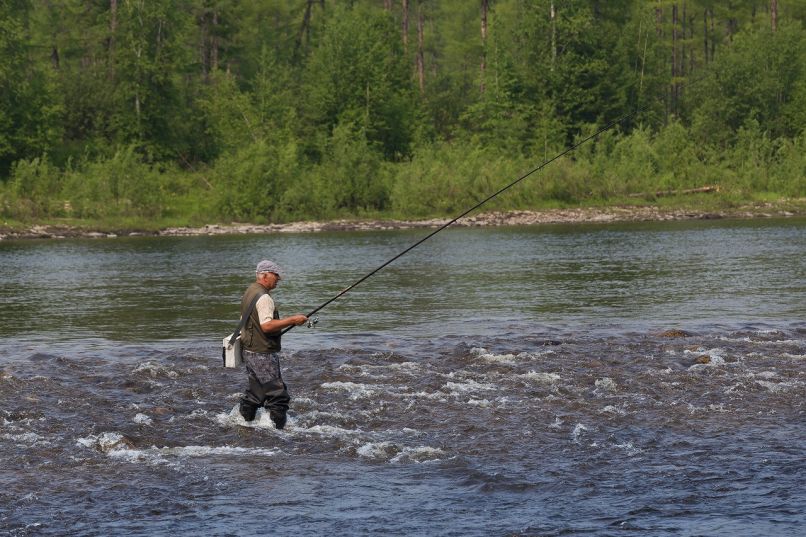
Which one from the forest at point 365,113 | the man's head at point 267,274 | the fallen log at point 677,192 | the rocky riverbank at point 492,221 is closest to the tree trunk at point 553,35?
the forest at point 365,113

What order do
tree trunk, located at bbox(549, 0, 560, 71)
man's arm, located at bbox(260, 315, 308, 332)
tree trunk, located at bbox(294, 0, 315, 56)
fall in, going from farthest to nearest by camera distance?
tree trunk, located at bbox(294, 0, 315, 56)
tree trunk, located at bbox(549, 0, 560, 71)
man's arm, located at bbox(260, 315, 308, 332)

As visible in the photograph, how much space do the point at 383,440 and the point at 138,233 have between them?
140ft

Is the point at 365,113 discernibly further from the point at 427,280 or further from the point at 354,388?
the point at 354,388

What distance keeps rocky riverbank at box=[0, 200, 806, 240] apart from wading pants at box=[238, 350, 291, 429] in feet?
131

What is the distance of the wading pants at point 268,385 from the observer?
11.6 metres

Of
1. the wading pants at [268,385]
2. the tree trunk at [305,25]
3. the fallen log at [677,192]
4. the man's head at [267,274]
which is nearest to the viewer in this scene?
the man's head at [267,274]

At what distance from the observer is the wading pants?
1161 centimetres

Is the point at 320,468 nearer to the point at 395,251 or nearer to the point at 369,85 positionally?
the point at 395,251

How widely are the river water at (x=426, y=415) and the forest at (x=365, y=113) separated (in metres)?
31.1

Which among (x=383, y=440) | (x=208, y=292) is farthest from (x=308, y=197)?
(x=383, y=440)

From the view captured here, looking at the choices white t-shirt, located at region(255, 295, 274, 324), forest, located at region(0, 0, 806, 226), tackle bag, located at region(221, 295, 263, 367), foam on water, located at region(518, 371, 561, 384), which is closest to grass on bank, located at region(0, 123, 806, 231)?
forest, located at region(0, 0, 806, 226)

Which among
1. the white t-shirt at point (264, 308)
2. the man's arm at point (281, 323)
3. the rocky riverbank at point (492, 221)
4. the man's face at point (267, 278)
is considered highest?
the man's face at point (267, 278)

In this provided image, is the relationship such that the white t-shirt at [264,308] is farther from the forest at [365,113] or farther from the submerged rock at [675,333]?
the forest at [365,113]

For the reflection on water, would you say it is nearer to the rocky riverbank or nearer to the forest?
the rocky riverbank
